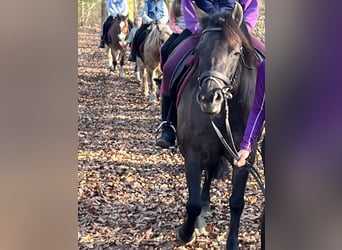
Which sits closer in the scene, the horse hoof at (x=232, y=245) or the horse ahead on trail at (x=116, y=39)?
the horse hoof at (x=232, y=245)

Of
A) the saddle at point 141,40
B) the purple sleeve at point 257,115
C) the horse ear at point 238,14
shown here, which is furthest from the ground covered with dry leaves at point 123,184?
the horse ear at point 238,14

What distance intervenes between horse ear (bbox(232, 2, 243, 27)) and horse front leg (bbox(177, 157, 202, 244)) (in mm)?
728

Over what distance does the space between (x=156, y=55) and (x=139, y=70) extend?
0.33 meters

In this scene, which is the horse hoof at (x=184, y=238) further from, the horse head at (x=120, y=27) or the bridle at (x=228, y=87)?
the horse head at (x=120, y=27)

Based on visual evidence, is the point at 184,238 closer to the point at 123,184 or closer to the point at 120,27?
the point at 123,184

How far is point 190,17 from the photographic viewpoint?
2434mm

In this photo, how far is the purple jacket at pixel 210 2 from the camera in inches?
86.3

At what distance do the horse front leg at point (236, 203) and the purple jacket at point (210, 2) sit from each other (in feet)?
2.16

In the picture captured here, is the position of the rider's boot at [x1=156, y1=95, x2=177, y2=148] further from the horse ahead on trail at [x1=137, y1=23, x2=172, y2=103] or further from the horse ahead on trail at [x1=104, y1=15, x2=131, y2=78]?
the horse ahead on trail at [x1=104, y1=15, x2=131, y2=78]

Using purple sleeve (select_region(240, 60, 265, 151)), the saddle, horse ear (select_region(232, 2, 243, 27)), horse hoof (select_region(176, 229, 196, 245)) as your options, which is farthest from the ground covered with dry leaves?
horse ear (select_region(232, 2, 243, 27))

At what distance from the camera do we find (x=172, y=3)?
248 cm

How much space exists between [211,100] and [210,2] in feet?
1.54

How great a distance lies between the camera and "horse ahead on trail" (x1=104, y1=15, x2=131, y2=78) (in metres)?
2.65
